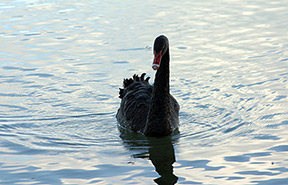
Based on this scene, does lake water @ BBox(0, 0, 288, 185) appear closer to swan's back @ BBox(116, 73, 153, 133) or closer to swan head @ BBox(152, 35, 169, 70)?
swan's back @ BBox(116, 73, 153, 133)

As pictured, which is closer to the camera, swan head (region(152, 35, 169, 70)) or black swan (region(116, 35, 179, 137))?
swan head (region(152, 35, 169, 70))

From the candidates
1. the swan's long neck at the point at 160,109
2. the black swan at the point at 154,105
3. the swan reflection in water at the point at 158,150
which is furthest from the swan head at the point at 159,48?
the swan reflection in water at the point at 158,150

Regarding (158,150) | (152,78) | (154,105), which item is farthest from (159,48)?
(152,78)

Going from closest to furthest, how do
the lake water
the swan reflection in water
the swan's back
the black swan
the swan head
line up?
the swan reflection in water < the lake water < the swan head < the black swan < the swan's back

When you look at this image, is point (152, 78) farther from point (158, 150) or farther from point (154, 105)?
point (158, 150)

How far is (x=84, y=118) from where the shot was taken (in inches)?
291

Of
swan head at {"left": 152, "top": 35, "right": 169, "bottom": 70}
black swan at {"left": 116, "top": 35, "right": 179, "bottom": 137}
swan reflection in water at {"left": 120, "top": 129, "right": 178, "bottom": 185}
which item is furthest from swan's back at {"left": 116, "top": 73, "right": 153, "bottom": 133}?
swan head at {"left": 152, "top": 35, "right": 169, "bottom": 70}

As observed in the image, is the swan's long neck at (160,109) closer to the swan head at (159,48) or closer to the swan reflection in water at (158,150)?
the swan reflection in water at (158,150)

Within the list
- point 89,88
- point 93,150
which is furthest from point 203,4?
point 93,150

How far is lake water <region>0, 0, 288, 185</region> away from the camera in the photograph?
18.6 feet

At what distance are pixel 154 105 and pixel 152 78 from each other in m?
2.21

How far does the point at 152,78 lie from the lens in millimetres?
8875

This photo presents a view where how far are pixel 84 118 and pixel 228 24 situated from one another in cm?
510

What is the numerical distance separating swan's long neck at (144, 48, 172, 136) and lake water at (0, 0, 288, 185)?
16 centimetres
